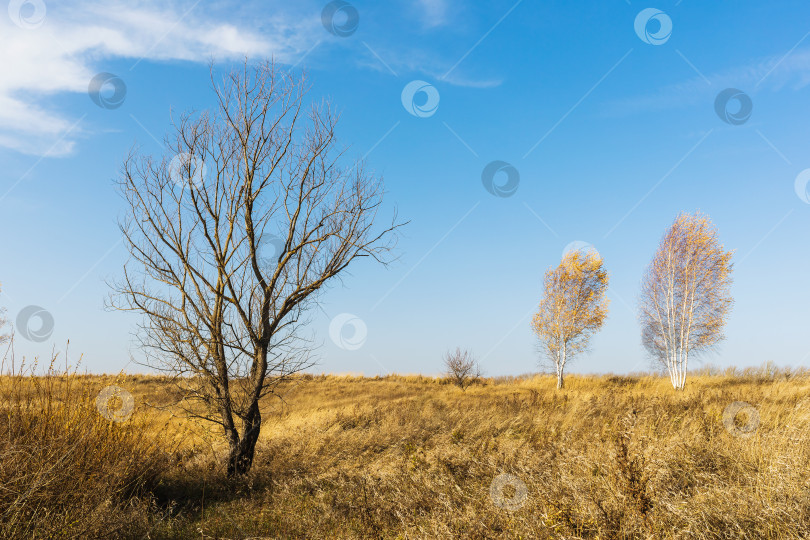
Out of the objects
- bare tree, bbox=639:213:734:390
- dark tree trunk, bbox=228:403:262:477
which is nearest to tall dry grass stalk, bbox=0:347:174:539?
dark tree trunk, bbox=228:403:262:477

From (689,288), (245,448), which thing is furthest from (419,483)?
(689,288)

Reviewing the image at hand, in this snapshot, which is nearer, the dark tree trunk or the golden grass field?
the golden grass field

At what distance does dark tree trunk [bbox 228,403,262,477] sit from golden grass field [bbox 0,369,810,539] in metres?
0.26

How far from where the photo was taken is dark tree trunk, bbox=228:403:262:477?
9109mm

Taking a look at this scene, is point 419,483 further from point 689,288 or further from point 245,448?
point 689,288

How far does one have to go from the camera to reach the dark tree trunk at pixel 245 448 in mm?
9109

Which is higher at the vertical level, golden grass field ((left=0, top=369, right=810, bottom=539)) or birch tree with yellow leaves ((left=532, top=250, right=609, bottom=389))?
birch tree with yellow leaves ((left=532, top=250, right=609, bottom=389))

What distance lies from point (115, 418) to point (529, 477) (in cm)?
596

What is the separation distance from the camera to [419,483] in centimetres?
659

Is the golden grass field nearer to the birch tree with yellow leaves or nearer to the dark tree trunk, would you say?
the dark tree trunk

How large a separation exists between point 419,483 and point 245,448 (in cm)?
433

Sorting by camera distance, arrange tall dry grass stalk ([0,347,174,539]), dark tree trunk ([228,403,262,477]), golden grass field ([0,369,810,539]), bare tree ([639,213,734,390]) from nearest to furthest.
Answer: golden grass field ([0,369,810,539])
tall dry grass stalk ([0,347,174,539])
dark tree trunk ([228,403,262,477])
bare tree ([639,213,734,390])

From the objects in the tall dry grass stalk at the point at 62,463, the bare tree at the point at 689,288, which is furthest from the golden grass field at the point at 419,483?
the bare tree at the point at 689,288

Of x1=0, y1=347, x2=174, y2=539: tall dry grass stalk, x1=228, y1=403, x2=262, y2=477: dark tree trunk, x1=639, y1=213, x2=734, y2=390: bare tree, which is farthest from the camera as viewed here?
x1=639, y1=213, x2=734, y2=390: bare tree
